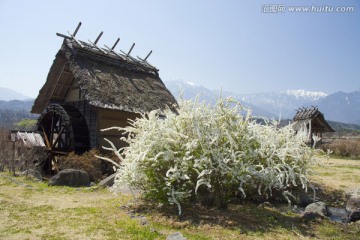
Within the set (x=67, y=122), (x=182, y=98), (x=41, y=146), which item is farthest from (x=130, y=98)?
(x=182, y=98)

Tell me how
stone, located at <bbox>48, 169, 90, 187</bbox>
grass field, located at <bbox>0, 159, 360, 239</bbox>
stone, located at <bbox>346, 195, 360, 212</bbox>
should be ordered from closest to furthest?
grass field, located at <bbox>0, 159, 360, 239</bbox>
stone, located at <bbox>346, 195, 360, 212</bbox>
stone, located at <bbox>48, 169, 90, 187</bbox>

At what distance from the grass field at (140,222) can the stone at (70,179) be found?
6.81ft

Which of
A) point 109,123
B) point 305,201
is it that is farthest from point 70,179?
point 305,201

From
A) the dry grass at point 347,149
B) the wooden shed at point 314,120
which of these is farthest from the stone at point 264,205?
the wooden shed at point 314,120

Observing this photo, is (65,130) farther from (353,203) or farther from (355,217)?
(355,217)

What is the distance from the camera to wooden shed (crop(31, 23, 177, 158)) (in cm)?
1339

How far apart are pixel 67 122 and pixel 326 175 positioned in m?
11.1

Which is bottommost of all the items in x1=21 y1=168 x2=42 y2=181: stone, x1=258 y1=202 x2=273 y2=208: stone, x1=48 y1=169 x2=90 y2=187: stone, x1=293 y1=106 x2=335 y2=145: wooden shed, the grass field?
x1=21 y1=168 x2=42 y2=181: stone

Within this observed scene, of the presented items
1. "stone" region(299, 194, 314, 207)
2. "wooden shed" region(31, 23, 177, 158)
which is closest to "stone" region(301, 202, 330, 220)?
"stone" region(299, 194, 314, 207)

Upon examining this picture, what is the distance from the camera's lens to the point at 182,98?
650cm

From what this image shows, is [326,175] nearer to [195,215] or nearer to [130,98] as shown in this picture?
[195,215]

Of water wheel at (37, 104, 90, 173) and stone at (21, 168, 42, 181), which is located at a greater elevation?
water wheel at (37, 104, 90, 173)

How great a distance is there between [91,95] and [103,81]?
1724 mm

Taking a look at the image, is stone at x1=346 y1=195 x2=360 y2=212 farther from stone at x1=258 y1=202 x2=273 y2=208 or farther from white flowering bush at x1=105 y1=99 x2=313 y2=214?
stone at x1=258 y1=202 x2=273 y2=208
